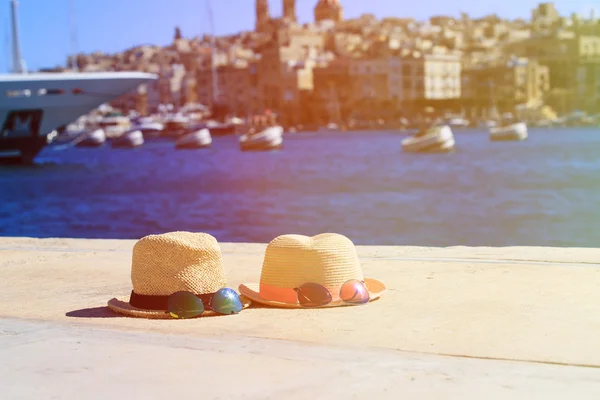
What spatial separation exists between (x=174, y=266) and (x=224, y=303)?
0.27 metres

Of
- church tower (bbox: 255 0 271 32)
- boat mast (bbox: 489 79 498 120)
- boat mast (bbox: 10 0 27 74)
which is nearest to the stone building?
boat mast (bbox: 489 79 498 120)

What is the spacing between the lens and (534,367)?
10.8 feet

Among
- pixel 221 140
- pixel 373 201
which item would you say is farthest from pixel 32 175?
pixel 221 140

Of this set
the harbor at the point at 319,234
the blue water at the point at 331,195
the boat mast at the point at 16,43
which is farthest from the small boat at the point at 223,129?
the boat mast at the point at 16,43

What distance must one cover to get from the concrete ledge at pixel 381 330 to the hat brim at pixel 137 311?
0.05 meters

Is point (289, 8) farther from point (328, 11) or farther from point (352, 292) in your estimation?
point (352, 292)

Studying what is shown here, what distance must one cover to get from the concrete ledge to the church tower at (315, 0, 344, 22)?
410 feet

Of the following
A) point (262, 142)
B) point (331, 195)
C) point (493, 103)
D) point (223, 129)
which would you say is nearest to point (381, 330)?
point (331, 195)

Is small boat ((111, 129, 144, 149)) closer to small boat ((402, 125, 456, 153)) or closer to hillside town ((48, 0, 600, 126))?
hillside town ((48, 0, 600, 126))

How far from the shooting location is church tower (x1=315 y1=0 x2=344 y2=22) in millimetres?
128750

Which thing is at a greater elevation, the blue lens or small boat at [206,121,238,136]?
the blue lens

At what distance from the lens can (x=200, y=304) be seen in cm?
436

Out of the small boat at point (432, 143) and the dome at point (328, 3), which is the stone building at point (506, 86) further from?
the dome at point (328, 3)

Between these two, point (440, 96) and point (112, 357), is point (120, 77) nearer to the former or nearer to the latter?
point (112, 357)
